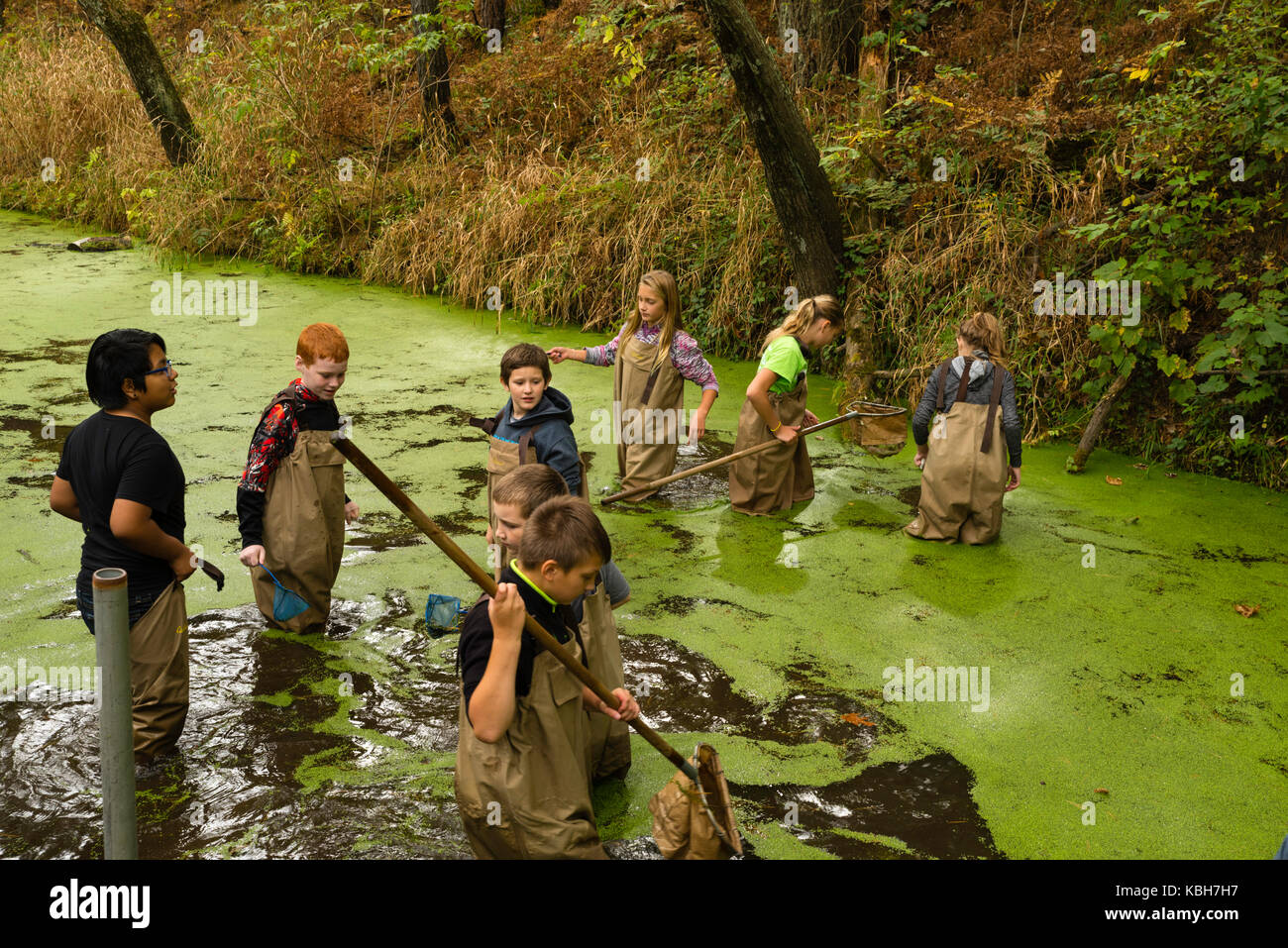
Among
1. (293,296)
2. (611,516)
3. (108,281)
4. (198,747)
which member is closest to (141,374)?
(198,747)

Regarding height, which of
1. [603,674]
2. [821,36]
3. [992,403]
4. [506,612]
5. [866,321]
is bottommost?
[603,674]

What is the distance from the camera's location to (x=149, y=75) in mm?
9648

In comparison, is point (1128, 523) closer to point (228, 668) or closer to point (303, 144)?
point (228, 668)

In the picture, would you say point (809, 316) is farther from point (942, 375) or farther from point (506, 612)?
point (506, 612)

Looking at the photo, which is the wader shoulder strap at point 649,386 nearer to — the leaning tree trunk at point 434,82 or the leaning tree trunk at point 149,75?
the leaning tree trunk at point 434,82

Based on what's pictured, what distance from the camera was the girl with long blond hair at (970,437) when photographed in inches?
182

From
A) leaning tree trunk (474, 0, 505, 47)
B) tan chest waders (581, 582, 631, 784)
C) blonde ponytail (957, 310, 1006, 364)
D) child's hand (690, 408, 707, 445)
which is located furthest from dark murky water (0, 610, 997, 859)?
leaning tree trunk (474, 0, 505, 47)

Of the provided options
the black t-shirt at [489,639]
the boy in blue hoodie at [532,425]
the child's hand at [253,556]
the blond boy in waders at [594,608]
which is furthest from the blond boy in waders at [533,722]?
the child's hand at [253,556]

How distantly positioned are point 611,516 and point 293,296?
4.53 meters

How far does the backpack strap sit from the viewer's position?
4.60 m

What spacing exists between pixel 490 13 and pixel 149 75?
3.57m

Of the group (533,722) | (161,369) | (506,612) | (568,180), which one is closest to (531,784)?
(533,722)

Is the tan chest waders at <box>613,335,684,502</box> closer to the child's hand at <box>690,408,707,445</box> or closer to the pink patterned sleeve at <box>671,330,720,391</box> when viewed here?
the pink patterned sleeve at <box>671,330,720,391</box>

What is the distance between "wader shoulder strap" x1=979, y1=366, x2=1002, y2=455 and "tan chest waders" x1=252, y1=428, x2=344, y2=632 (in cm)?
275
